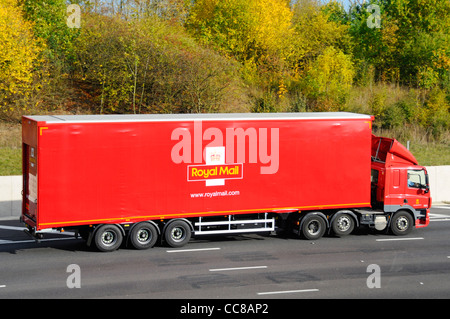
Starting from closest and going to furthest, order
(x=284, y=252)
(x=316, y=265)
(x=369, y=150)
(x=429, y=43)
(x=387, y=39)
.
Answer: (x=316, y=265) < (x=284, y=252) < (x=369, y=150) < (x=429, y=43) < (x=387, y=39)

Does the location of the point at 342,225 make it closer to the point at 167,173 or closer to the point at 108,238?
the point at 167,173

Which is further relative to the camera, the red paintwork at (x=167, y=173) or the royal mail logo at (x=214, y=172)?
the royal mail logo at (x=214, y=172)

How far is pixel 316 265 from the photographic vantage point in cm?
1858

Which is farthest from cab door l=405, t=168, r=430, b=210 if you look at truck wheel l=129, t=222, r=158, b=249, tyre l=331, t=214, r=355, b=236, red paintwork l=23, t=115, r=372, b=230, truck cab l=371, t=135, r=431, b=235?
truck wheel l=129, t=222, r=158, b=249

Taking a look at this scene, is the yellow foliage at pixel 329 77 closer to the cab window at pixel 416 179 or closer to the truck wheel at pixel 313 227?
the cab window at pixel 416 179

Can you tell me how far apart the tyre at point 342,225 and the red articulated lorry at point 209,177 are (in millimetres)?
34

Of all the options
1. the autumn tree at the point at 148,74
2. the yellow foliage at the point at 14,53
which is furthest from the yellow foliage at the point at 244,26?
the yellow foliage at the point at 14,53

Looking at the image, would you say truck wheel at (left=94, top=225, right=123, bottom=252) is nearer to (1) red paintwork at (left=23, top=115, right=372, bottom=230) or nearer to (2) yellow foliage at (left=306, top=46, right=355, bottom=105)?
(1) red paintwork at (left=23, top=115, right=372, bottom=230)

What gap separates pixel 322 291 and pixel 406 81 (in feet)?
127

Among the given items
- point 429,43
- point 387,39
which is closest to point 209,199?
point 429,43

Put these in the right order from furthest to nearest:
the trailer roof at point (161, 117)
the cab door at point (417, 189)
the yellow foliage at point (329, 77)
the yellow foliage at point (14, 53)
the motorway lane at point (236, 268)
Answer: the yellow foliage at point (329, 77) → the yellow foliage at point (14, 53) → the cab door at point (417, 189) → the trailer roof at point (161, 117) → the motorway lane at point (236, 268)

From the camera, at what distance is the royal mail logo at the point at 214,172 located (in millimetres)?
19984

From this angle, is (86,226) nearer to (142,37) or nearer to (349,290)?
(349,290)

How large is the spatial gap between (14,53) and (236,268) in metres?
23.8
